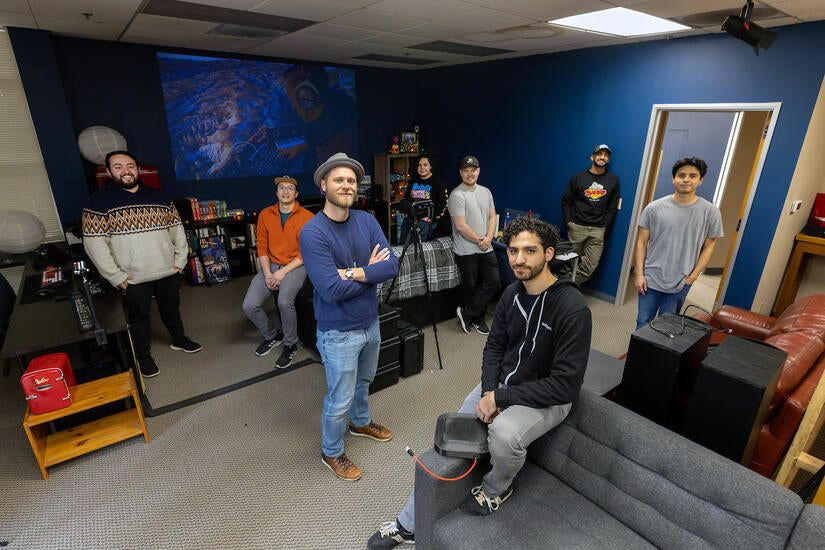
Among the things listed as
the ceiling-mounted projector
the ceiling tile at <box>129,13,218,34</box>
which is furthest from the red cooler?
the ceiling-mounted projector

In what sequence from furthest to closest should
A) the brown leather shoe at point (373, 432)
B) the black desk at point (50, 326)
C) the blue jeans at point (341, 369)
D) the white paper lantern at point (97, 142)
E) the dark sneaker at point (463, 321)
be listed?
1. the white paper lantern at point (97, 142)
2. the dark sneaker at point (463, 321)
3. the brown leather shoe at point (373, 432)
4. the black desk at point (50, 326)
5. the blue jeans at point (341, 369)

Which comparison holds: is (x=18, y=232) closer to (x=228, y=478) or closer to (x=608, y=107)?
(x=228, y=478)

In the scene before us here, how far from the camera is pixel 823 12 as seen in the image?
2830mm

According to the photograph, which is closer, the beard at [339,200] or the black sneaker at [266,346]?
the beard at [339,200]

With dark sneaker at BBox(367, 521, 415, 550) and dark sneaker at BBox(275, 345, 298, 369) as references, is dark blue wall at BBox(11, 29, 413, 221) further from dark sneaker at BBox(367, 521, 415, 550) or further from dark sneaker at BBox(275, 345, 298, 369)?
dark sneaker at BBox(367, 521, 415, 550)

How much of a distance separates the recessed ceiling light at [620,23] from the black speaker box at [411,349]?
2.55 meters

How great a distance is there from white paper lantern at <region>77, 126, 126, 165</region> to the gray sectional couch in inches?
184

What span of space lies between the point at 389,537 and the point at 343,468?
52 centimetres

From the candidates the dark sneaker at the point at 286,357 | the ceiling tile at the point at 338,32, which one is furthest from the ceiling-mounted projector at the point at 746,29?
the dark sneaker at the point at 286,357

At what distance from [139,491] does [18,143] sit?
3.67 m

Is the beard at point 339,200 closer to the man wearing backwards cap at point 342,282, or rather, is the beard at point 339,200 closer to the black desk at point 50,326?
the man wearing backwards cap at point 342,282

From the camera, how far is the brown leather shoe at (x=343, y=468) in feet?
7.65

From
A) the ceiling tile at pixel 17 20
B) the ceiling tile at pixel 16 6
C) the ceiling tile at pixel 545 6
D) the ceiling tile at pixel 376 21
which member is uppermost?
the ceiling tile at pixel 376 21

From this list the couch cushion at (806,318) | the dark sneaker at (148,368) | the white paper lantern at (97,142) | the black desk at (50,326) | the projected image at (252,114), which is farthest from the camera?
the projected image at (252,114)
